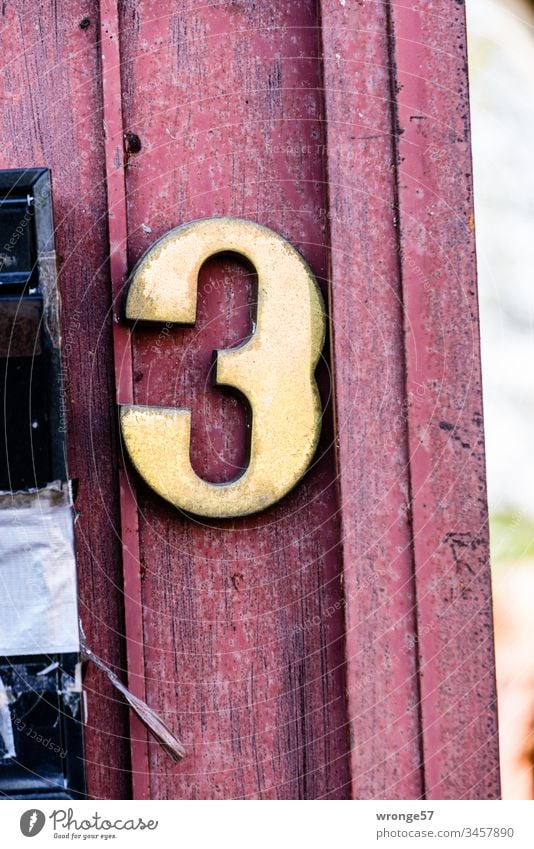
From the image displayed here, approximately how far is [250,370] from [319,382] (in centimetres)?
12

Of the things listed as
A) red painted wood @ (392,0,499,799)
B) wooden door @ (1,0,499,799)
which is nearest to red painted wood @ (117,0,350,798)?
wooden door @ (1,0,499,799)

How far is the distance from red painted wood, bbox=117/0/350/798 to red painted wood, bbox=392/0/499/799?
0.45 feet

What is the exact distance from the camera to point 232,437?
51.4 inches

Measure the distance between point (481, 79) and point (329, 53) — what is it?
0.33 m

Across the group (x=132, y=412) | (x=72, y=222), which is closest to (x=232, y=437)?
(x=132, y=412)

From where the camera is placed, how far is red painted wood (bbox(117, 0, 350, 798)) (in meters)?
1.30

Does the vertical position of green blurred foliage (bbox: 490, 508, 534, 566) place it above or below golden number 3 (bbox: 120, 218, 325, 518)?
below

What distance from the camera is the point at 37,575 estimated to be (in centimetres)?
113

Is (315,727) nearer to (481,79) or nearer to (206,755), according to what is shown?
(206,755)

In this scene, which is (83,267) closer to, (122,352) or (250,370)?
(122,352)
